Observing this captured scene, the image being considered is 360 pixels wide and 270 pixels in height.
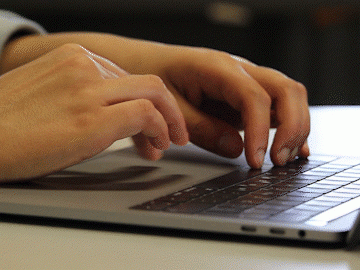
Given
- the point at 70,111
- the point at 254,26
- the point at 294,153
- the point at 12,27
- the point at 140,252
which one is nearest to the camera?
the point at 140,252

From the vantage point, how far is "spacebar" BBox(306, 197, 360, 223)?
32 cm

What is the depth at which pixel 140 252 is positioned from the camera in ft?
0.97

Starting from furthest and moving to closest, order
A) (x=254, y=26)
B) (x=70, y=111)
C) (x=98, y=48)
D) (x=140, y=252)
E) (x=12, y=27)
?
(x=254, y=26)
(x=12, y=27)
(x=98, y=48)
(x=70, y=111)
(x=140, y=252)


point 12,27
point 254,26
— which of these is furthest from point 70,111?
point 254,26

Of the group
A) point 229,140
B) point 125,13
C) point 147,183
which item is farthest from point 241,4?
point 147,183

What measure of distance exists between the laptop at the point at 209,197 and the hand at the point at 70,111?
2 cm

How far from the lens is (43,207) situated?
354 mm

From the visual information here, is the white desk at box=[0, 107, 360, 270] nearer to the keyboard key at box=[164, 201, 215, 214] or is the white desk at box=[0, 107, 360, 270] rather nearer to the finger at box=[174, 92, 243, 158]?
the keyboard key at box=[164, 201, 215, 214]

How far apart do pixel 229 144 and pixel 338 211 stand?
254 millimetres

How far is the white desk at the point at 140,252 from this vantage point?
0.90ft

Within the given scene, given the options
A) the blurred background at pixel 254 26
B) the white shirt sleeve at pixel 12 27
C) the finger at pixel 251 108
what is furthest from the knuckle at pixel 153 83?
the blurred background at pixel 254 26

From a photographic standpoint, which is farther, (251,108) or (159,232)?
(251,108)

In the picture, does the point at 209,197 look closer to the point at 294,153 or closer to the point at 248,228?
the point at 248,228

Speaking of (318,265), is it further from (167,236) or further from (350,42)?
(350,42)
